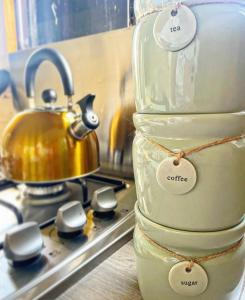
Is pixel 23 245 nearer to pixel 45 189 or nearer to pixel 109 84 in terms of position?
pixel 45 189

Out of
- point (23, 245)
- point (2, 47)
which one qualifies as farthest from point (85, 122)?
point (2, 47)

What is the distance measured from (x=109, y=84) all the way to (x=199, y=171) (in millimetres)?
579

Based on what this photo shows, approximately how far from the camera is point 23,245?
1.13 feet

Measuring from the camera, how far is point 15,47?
1.07 meters

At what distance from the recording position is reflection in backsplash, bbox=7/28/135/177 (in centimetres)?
73

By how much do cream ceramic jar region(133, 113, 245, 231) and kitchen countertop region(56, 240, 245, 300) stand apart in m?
0.12

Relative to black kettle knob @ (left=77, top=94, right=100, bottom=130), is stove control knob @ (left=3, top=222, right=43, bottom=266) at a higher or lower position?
lower

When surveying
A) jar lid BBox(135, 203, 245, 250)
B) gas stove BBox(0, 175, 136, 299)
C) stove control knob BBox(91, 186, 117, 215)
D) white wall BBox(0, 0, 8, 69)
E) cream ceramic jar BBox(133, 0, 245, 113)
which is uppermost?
white wall BBox(0, 0, 8, 69)

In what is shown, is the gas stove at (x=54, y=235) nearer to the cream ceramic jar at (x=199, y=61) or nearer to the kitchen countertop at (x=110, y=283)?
the kitchen countertop at (x=110, y=283)

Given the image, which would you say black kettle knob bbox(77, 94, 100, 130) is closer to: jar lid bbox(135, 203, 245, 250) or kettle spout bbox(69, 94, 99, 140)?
kettle spout bbox(69, 94, 99, 140)

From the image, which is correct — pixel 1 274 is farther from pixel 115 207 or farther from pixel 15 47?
pixel 15 47

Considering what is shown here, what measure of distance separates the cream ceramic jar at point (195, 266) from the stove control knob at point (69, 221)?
0.15 m

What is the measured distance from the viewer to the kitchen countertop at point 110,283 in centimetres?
32

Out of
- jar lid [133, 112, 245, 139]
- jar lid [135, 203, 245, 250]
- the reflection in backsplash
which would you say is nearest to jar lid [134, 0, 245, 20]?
jar lid [133, 112, 245, 139]
